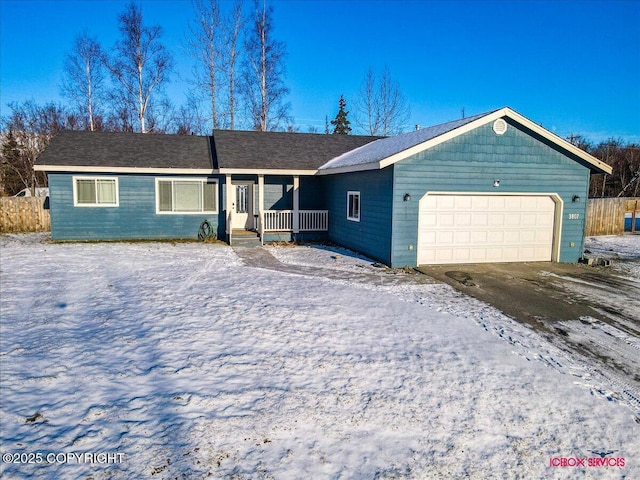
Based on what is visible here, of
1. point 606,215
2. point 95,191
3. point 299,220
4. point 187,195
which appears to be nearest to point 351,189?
point 299,220

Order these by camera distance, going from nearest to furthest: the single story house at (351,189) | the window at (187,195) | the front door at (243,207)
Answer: the single story house at (351,189)
the window at (187,195)
the front door at (243,207)

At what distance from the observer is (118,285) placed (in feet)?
28.4

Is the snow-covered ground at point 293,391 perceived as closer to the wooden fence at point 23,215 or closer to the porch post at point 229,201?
the porch post at point 229,201

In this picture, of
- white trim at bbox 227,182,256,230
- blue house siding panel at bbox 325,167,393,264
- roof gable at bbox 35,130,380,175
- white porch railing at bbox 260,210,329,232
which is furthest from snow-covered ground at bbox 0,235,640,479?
white trim at bbox 227,182,256,230

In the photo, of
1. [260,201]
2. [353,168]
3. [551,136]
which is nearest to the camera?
[551,136]

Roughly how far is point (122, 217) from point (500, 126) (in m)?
12.4

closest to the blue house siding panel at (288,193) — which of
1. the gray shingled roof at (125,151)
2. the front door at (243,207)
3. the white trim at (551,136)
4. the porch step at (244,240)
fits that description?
the front door at (243,207)

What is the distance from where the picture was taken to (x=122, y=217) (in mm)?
15039

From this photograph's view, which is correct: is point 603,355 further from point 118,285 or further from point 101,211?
point 101,211

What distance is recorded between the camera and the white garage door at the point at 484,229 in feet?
36.3

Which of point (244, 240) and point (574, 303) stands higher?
point (244, 240)

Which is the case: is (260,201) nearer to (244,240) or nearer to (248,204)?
(244,240)

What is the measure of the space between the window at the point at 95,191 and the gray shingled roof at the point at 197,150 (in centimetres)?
61

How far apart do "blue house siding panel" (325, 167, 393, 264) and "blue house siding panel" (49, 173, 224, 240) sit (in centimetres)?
469
